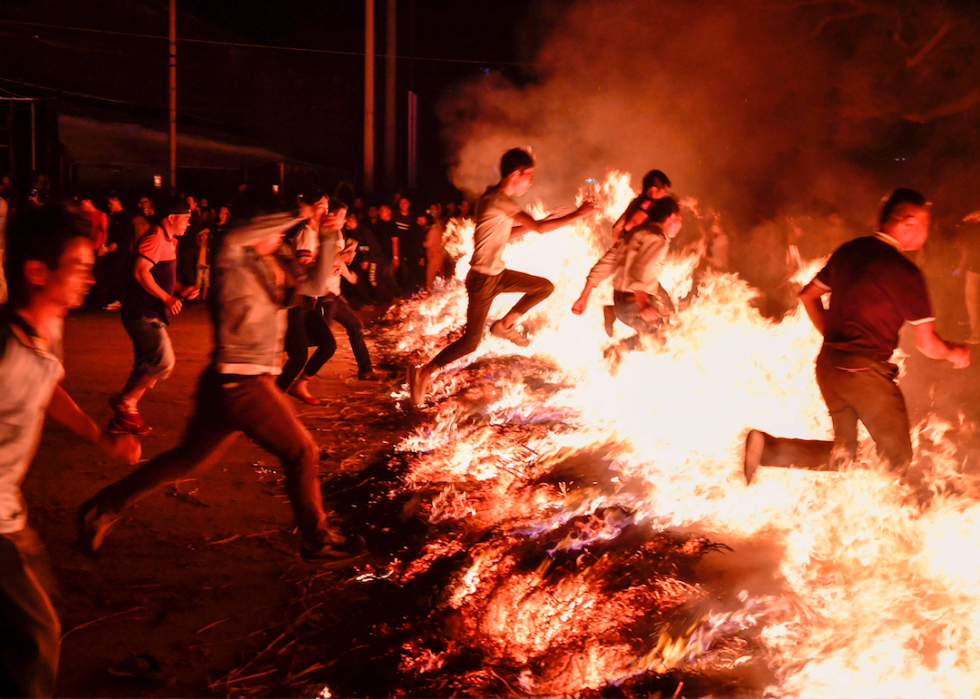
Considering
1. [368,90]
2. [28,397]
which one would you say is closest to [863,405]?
[28,397]

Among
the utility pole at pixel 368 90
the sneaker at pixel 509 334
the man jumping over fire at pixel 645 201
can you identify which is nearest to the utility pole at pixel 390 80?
the utility pole at pixel 368 90

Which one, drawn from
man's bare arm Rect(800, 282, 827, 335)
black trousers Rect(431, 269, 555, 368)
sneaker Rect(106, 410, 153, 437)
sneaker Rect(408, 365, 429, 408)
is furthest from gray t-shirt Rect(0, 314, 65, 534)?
sneaker Rect(408, 365, 429, 408)

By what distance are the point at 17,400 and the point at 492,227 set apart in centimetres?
407

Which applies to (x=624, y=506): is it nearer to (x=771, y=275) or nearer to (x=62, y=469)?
(x=62, y=469)

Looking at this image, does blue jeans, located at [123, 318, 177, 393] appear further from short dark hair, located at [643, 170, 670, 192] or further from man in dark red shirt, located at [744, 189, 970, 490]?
man in dark red shirt, located at [744, 189, 970, 490]

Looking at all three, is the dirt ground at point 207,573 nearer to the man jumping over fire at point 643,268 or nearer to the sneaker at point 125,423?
the sneaker at point 125,423

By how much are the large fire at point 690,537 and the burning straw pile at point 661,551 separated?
1cm

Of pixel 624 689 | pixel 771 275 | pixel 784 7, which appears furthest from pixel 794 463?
pixel 784 7

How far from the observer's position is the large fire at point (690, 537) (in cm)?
345

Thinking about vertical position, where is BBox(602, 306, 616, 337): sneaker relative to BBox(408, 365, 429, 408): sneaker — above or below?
above

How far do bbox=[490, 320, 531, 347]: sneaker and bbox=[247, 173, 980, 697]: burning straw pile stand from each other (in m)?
0.53

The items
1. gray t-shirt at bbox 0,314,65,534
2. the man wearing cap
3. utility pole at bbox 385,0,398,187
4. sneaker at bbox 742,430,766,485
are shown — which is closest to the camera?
gray t-shirt at bbox 0,314,65,534

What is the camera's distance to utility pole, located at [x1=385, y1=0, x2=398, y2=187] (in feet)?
66.6

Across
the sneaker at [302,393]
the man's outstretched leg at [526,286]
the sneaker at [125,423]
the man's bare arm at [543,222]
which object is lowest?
the sneaker at [125,423]
